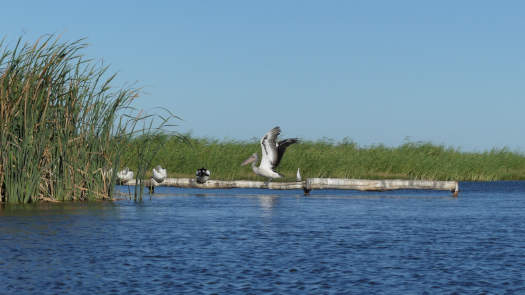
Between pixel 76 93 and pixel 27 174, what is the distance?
231 centimetres

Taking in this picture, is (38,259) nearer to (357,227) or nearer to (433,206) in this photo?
(357,227)

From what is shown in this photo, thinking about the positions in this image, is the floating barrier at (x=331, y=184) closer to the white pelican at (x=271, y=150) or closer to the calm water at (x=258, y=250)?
the white pelican at (x=271, y=150)

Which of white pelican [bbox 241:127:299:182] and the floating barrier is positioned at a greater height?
white pelican [bbox 241:127:299:182]

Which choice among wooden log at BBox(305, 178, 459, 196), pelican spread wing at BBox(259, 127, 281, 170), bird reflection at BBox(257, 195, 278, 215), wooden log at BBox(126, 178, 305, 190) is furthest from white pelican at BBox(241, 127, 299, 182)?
wooden log at BBox(305, 178, 459, 196)

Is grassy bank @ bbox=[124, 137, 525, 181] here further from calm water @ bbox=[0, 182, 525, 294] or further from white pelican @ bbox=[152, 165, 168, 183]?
calm water @ bbox=[0, 182, 525, 294]

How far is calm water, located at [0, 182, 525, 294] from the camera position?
9.45 meters

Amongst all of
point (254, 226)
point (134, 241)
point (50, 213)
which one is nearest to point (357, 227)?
point (254, 226)

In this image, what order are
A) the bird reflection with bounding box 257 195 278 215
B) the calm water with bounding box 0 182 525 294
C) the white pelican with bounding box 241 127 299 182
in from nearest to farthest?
the calm water with bounding box 0 182 525 294 < the bird reflection with bounding box 257 195 278 215 < the white pelican with bounding box 241 127 299 182

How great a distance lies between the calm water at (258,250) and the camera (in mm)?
9453

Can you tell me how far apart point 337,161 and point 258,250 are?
74.2 feet

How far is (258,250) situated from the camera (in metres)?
12.5

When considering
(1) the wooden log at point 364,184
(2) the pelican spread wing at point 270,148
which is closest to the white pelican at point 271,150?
(2) the pelican spread wing at point 270,148

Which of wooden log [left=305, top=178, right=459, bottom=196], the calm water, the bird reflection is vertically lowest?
the calm water

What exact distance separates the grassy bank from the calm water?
1202 centimetres
